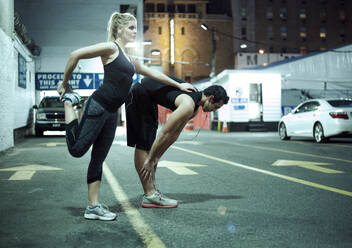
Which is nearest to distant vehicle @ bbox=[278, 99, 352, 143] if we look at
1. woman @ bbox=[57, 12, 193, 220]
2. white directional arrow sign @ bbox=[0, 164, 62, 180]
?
white directional arrow sign @ bbox=[0, 164, 62, 180]

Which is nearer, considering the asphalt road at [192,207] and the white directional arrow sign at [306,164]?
the asphalt road at [192,207]

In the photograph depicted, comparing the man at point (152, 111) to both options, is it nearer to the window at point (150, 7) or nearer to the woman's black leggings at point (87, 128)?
the woman's black leggings at point (87, 128)

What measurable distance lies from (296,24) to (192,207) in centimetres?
8739

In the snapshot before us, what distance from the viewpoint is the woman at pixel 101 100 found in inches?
170

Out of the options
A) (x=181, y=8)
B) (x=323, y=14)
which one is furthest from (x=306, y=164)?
(x=323, y=14)

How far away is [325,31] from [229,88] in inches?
2634

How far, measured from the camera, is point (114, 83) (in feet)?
14.3

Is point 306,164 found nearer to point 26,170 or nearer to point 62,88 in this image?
point 26,170

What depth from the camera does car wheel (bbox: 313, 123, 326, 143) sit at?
1616 cm

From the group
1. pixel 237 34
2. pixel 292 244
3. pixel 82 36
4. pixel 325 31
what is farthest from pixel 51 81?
pixel 325 31

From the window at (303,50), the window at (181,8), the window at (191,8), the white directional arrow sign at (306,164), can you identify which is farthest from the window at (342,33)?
the white directional arrow sign at (306,164)

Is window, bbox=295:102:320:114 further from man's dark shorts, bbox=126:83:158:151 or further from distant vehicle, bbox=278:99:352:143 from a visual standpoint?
man's dark shorts, bbox=126:83:158:151

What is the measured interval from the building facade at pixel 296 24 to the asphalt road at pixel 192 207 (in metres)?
76.8

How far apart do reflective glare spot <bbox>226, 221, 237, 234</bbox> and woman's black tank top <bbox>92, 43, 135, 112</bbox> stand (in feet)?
4.93
